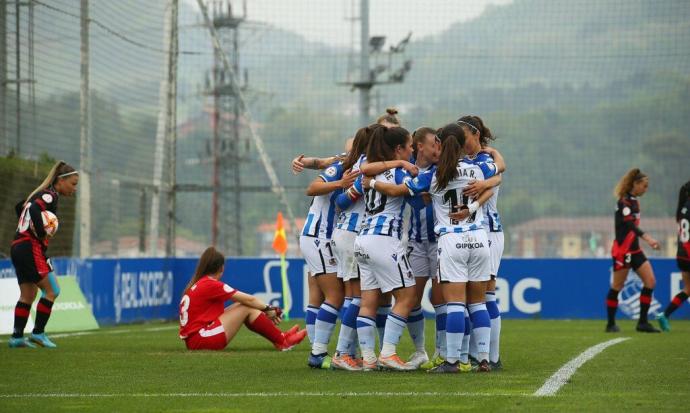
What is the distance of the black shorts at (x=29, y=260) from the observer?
12.7 m

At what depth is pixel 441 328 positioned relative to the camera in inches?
401

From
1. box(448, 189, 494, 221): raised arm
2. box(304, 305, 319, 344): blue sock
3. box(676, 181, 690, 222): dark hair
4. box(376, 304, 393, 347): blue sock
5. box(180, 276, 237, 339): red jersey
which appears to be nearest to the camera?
box(448, 189, 494, 221): raised arm

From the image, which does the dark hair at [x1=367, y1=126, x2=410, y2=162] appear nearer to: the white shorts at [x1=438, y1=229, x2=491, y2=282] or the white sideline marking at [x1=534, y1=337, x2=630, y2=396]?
the white shorts at [x1=438, y1=229, x2=491, y2=282]

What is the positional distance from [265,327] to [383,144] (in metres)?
3.18

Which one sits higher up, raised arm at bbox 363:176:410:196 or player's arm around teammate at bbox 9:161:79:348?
raised arm at bbox 363:176:410:196

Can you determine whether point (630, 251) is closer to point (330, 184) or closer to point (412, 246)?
point (412, 246)

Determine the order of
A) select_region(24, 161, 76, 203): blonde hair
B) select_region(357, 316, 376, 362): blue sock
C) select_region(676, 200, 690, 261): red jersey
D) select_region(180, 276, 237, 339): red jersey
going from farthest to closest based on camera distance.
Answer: select_region(676, 200, 690, 261): red jersey, select_region(24, 161, 76, 203): blonde hair, select_region(180, 276, 237, 339): red jersey, select_region(357, 316, 376, 362): blue sock

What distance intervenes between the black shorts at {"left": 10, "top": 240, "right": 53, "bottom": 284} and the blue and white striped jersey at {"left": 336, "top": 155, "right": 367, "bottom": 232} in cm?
396

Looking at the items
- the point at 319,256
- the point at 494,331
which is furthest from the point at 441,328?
the point at 319,256

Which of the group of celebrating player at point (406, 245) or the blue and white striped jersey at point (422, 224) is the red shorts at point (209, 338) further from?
the blue and white striped jersey at point (422, 224)

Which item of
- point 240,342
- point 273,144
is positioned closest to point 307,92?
point 273,144

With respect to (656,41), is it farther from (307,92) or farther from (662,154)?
(307,92)

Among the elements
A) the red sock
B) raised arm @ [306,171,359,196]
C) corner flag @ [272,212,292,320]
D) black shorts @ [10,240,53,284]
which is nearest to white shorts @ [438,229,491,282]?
raised arm @ [306,171,359,196]

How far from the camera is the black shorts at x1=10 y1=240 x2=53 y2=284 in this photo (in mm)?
12672
